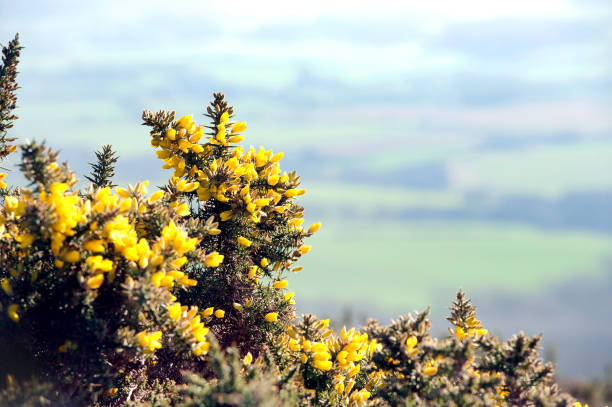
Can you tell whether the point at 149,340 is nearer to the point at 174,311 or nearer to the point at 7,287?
the point at 174,311

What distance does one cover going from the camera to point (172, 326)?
14.2 feet

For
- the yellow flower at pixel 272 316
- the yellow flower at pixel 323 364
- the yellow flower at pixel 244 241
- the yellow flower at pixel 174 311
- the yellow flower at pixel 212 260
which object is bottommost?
the yellow flower at pixel 323 364

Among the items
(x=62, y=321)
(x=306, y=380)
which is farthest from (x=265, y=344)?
(x=62, y=321)

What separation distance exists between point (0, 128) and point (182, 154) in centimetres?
249

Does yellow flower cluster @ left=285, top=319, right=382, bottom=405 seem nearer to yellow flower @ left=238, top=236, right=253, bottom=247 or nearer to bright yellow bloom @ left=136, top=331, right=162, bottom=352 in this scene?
yellow flower @ left=238, top=236, right=253, bottom=247

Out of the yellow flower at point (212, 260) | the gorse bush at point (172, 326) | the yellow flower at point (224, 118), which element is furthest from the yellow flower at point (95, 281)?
the yellow flower at point (224, 118)

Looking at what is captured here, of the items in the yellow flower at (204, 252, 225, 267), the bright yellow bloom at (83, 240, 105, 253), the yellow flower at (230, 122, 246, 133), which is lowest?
the bright yellow bloom at (83, 240, 105, 253)

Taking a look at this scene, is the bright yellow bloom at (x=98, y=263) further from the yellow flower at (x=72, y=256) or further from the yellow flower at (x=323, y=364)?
the yellow flower at (x=323, y=364)

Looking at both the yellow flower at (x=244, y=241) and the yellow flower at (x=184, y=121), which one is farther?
the yellow flower at (x=184, y=121)

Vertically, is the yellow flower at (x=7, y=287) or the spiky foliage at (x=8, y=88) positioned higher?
the spiky foliage at (x=8, y=88)

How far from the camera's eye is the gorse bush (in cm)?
413

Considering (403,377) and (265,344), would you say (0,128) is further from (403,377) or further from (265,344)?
(403,377)

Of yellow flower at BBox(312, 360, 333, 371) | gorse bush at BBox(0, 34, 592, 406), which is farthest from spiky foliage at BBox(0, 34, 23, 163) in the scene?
yellow flower at BBox(312, 360, 333, 371)

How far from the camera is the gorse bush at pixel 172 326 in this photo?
4129mm
